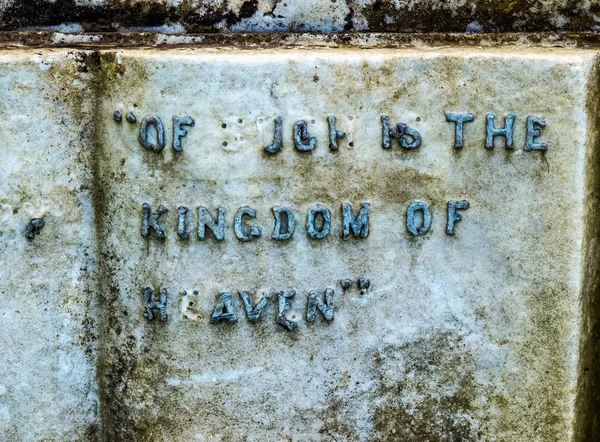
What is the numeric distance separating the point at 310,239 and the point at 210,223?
21 cm

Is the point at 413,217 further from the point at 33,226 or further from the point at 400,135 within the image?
the point at 33,226

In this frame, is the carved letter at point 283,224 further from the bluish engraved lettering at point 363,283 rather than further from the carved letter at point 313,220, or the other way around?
the bluish engraved lettering at point 363,283

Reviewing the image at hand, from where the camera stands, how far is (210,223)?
1.61 meters

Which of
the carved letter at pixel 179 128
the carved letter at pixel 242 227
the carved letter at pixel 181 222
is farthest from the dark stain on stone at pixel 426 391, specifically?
the carved letter at pixel 179 128

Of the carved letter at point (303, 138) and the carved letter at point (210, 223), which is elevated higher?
the carved letter at point (303, 138)

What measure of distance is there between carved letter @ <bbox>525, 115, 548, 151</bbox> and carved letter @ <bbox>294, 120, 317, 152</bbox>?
1.46 ft

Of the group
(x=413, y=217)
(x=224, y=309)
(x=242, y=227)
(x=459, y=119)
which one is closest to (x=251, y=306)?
(x=224, y=309)

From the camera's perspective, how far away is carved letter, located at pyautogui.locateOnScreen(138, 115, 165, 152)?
1584 mm

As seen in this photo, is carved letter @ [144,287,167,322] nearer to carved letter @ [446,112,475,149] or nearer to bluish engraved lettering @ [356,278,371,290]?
bluish engraved lettering @ [356,278,371,290]

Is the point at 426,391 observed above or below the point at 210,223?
below

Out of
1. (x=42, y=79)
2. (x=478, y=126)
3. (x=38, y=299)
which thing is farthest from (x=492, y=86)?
(x=38, y=299)

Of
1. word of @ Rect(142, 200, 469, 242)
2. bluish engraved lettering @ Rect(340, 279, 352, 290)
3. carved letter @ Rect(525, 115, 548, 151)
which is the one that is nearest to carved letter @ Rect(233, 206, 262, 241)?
word of @ Rect(142, 200, 469, 242)

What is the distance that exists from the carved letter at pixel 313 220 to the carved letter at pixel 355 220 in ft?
0.11

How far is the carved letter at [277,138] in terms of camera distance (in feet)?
5.22
